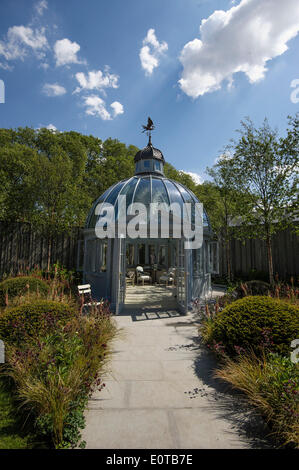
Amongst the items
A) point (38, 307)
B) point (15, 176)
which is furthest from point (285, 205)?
point (15, 176)

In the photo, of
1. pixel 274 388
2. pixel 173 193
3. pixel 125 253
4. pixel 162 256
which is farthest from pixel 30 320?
pixel 162 256

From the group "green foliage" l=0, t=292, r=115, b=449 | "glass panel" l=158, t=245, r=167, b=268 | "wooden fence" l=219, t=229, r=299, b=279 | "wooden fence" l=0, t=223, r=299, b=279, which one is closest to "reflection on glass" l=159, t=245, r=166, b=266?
"glass panel" l=158, t=245, r=167, b=268

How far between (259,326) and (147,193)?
7635 mm

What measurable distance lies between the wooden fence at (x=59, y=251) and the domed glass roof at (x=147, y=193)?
3099mm

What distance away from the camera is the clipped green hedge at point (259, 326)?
12.2 feet

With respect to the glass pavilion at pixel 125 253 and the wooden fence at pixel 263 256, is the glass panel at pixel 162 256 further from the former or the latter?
the glass pavilion at pixel 125 253

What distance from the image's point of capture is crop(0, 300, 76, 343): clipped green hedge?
3.87m

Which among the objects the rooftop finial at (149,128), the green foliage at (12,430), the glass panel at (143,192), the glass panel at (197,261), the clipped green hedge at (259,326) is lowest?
the green foliage at (12,430)

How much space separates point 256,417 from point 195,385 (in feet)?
3.21

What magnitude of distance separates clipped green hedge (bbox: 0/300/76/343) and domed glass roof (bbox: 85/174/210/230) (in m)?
6.34

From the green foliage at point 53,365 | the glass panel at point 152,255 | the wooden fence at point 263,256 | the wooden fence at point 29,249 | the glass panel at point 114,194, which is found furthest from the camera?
the glass panel at point 152,255

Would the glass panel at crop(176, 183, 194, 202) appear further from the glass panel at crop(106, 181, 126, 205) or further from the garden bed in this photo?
the garden bed

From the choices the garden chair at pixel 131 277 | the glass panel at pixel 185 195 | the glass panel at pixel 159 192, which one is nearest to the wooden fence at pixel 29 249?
the garden chair at pixel 131 277

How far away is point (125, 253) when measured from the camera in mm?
8656
